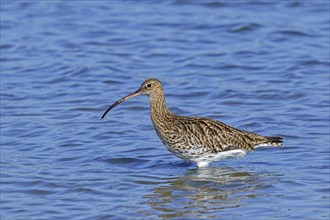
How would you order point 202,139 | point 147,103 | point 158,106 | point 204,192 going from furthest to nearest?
point 147,103 → point 158,106 → point 202,139 → point 204,192

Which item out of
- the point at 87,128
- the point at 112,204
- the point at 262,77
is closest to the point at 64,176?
the point at 112,204

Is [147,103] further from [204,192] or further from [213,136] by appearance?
[204,192]

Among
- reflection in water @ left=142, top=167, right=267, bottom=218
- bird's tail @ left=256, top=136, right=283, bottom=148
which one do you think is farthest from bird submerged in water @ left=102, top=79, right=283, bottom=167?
reflection in water @ left=142, top=167, right=267, bottom=218

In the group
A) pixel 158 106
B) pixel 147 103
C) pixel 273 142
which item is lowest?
pixel 147 103

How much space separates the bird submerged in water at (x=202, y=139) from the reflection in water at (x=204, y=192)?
0.82ft

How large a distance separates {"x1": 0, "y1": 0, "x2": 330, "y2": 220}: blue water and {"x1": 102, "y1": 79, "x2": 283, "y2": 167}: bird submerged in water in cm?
27

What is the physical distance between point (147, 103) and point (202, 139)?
166 inches

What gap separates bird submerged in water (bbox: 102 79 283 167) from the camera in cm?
1384

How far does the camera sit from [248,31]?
74.7 feet

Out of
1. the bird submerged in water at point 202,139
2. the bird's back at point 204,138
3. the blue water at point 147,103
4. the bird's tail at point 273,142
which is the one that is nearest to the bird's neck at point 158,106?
the bird submerged in water at point 202,139

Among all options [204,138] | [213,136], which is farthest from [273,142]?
[204,138]

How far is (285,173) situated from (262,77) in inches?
237

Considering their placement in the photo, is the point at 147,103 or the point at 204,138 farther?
the point at 147,103

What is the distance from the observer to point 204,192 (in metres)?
12.8
